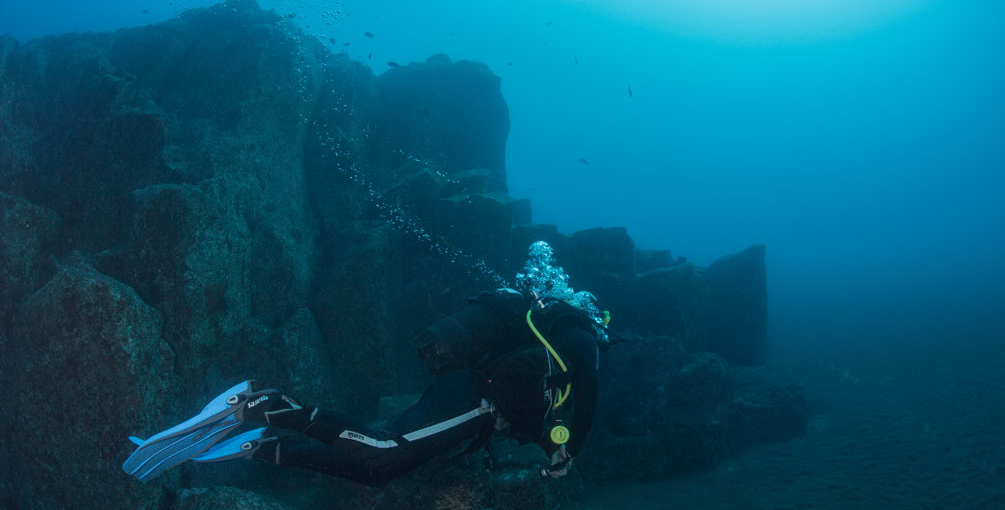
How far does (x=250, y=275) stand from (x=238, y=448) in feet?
16.5

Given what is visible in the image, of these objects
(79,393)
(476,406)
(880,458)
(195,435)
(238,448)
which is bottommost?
(880,458)

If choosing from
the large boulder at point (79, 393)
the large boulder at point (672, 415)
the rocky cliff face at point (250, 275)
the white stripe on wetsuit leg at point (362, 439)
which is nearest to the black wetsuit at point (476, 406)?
the white stripe on wetsuit leg at point (362, 439)

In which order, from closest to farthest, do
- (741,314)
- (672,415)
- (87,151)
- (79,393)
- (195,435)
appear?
(195,435) < (79,393) < (87,151) < (672,415) < (741,314)

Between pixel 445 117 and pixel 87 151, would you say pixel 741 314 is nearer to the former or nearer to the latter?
pixel 445 117

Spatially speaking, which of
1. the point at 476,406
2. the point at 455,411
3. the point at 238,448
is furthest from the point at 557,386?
the point at 238,448

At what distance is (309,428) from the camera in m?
3.85

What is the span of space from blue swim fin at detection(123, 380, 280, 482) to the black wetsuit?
266 millimetres

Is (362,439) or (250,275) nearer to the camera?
(362,439)

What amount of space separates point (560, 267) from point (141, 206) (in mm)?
9951

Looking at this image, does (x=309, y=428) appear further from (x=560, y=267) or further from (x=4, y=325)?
(x=560, y=267)

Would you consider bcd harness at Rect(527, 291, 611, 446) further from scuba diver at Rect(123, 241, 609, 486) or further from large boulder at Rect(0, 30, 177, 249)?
large boulder at Rect(0, 30, 177, 249)

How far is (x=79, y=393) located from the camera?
5.73 meters

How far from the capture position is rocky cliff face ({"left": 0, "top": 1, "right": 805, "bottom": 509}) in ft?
18.9

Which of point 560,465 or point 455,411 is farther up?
point 455,411
